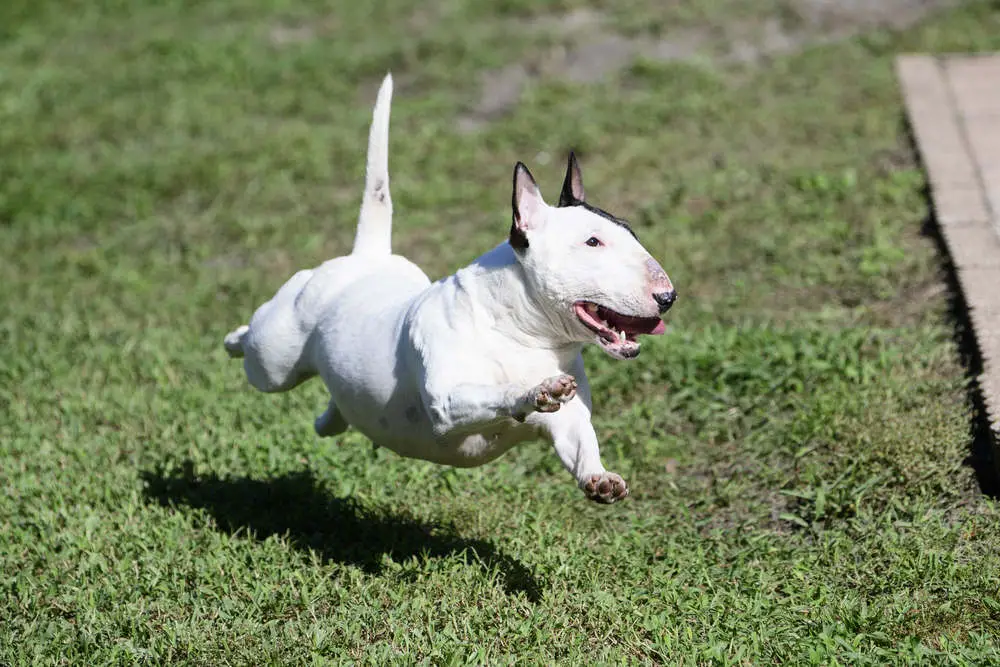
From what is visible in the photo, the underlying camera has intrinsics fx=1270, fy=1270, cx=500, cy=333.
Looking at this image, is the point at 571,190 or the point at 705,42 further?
the point at 705,42

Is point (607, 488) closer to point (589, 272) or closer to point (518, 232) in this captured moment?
point (589, 272)

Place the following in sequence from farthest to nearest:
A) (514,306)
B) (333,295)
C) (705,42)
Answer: (705,42) < (333,295) < (514,306)

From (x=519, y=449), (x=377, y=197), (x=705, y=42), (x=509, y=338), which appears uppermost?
(x=377, y=197)

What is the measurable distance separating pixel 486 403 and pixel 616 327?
1.47 feet

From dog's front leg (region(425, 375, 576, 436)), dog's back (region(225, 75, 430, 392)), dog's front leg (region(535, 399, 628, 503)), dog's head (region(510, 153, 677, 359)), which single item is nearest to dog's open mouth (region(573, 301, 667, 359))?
dog's head (region(510, 153, 677, 359))

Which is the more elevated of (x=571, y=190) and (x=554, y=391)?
(x=571, y=190)

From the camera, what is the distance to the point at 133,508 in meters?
5.23

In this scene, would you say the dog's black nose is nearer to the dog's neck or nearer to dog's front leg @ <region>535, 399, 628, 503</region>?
the dog's neck

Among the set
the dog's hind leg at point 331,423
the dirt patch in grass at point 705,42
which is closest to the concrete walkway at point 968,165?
the dirt patch in grass at point 705,42

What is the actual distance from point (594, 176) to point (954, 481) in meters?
4.32

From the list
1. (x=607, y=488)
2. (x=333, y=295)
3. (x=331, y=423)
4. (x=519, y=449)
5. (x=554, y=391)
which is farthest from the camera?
(x=519, y=449)

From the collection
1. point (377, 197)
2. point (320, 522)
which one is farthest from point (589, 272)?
point (320, 522)

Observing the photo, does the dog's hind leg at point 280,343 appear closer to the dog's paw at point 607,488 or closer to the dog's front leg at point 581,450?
the dog's front leg at point 581,450

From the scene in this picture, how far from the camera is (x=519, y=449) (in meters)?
5.77
